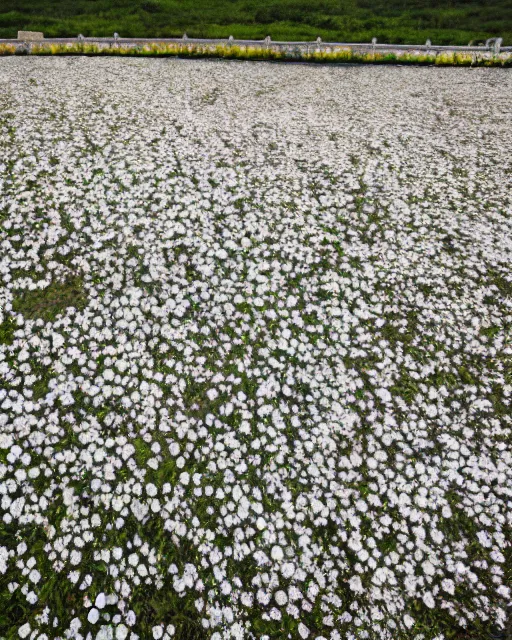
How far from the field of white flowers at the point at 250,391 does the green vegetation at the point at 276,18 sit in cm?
2616

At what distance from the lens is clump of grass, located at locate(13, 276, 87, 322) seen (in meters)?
7.82

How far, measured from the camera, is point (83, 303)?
314 inches

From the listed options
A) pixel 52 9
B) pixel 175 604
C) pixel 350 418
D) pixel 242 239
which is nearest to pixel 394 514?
pixel 350 418

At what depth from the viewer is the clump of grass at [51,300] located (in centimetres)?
782

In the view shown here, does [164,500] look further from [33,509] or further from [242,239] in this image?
[242,239]

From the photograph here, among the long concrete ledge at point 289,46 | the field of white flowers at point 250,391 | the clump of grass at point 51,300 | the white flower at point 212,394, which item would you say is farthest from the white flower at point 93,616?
the long concrete ledge at point 289,46

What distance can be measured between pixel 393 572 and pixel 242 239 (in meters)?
6.65

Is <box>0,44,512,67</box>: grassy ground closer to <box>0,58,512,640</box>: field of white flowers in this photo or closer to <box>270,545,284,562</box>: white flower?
<box>0,58,512,640</box>: field of white flowers

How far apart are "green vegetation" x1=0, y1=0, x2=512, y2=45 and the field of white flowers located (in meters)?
26.2

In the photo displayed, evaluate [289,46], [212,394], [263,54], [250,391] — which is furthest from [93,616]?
[289,46]

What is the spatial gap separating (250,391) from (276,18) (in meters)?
45.5

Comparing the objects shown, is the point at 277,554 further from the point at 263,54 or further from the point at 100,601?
the point at 263,54

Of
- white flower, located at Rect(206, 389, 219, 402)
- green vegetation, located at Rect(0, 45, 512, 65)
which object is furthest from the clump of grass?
green vegetation, located at Rect(0, 45, 512, 65)

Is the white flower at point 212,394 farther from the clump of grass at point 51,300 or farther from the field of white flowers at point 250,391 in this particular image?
the clump of grass at point 51,300
